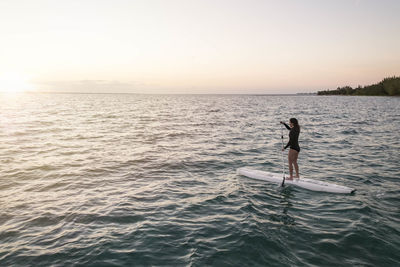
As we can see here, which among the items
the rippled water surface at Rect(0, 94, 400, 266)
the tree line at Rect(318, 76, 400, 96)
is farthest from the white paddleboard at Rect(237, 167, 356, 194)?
the tree line at Rect(318, 76, 400, 96)

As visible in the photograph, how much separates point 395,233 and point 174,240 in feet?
21.9

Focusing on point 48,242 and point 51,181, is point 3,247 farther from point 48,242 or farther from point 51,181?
point 51,181

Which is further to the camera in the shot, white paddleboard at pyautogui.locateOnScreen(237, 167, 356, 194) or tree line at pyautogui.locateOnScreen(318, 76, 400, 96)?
tree line at pyautogui.locateOnScreen(318, 76, 400, 96)

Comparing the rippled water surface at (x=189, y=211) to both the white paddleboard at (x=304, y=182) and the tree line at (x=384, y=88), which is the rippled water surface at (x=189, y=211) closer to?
the white paddleboard at (x=304, y=182)

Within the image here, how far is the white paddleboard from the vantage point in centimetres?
1180

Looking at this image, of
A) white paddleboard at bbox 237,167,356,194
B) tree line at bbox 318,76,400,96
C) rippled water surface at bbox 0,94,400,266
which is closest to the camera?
rippled water surface at bbox 0,94,400,266

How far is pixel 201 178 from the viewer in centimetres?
1403

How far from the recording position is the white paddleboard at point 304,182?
11.8m

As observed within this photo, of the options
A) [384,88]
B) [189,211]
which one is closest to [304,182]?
[189,211]

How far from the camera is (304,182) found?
41.3 ft

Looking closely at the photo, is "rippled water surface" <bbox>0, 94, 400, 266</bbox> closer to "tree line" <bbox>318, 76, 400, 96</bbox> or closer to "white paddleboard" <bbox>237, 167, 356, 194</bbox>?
"white paddleboard" <bbox>237, 167, 356, 194</bbox>

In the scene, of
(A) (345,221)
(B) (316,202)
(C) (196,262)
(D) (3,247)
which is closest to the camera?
(C) (196,262)

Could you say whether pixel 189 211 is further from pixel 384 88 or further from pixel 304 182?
pixel 384 88

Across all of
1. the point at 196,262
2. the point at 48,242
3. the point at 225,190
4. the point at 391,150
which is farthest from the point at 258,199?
the point at 391,150
